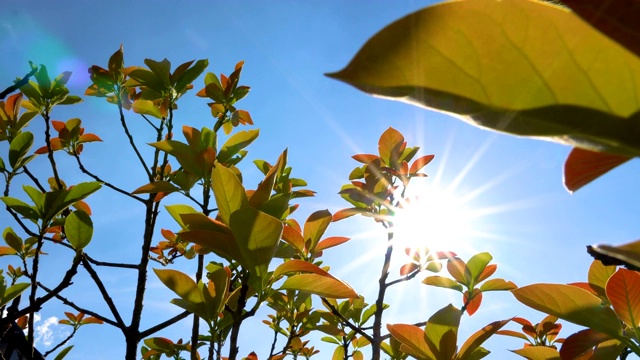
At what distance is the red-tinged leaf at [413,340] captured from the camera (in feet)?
4.02

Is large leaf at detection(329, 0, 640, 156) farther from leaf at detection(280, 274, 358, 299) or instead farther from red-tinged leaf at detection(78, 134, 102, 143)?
red-tinged leaf at detection(78, 134, 102, 143)

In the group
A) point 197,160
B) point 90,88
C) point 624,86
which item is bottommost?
point 624,86

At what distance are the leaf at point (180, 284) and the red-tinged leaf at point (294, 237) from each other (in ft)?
1.55

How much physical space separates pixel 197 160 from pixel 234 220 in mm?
719

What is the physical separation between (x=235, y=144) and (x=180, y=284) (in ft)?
2.61

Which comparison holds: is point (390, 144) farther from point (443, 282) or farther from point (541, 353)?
point (541, 353)

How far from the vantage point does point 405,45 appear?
30cm

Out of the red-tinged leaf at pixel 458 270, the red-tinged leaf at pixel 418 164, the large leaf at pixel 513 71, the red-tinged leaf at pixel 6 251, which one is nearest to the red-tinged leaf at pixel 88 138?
the red-tinged leaf at pixel 6 251

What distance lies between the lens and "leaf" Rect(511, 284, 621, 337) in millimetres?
859

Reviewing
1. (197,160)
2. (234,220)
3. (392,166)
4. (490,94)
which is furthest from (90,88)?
(490,94)

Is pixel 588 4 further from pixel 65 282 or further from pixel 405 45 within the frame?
pixel 65 282

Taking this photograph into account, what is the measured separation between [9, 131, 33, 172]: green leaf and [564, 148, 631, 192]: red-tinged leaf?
2099 millimetres

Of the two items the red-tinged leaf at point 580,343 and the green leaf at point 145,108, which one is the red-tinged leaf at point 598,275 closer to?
the red-tinged leaf at point 580,343

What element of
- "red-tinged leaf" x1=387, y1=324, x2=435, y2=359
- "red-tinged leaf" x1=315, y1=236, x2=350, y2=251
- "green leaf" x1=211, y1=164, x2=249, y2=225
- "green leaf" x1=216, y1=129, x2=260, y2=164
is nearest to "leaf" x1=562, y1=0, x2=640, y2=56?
"green leaf" x1=211, y1=164, x2=249, y2=225
